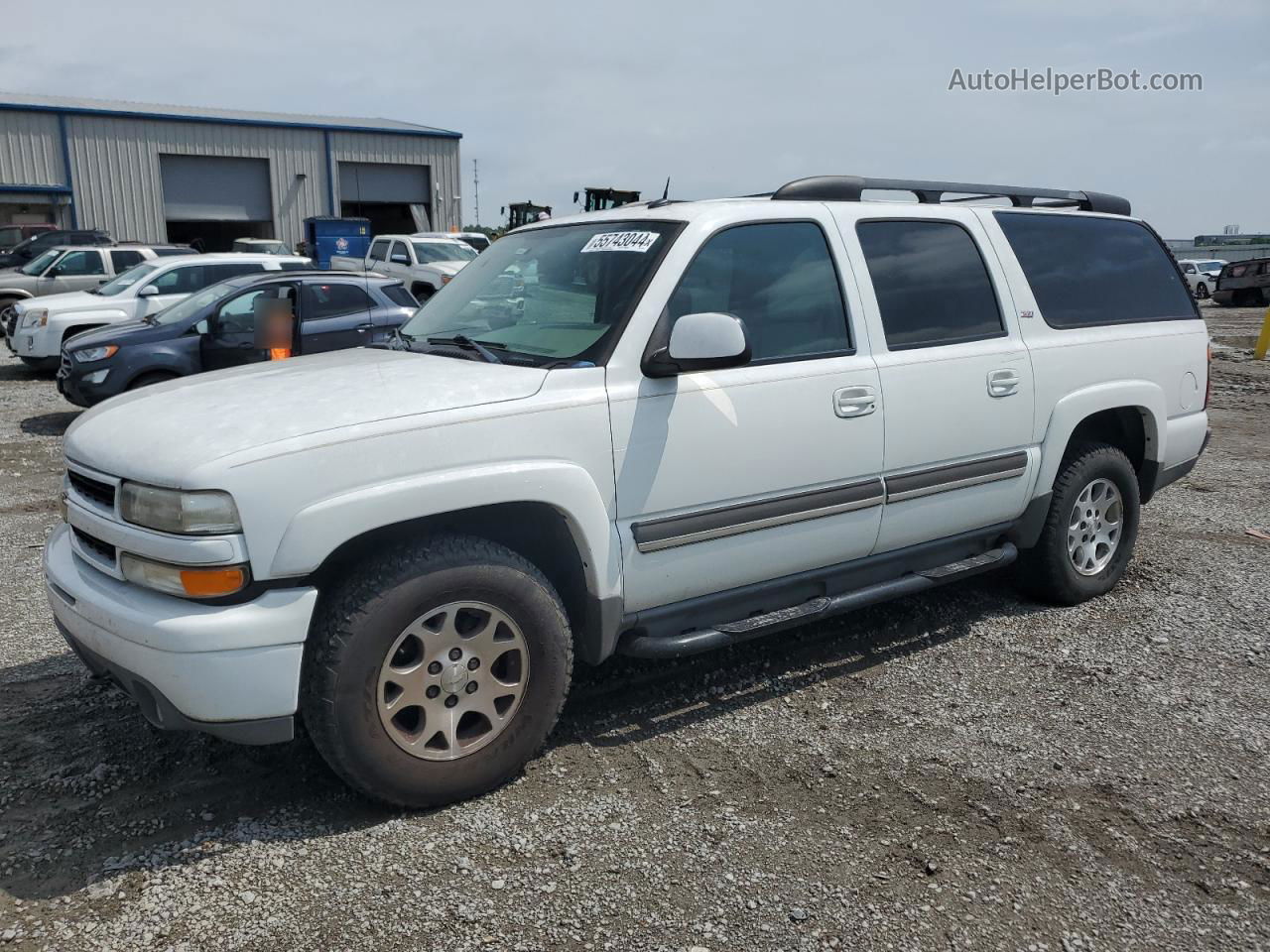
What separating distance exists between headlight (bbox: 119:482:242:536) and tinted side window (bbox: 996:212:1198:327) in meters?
3.60

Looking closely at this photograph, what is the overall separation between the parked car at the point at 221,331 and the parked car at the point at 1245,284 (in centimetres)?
2809

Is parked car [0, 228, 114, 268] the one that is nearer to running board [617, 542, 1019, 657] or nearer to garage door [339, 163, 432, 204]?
garage door [339, 163, 432, 204]

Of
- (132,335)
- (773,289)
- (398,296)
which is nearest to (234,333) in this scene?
(132,335)

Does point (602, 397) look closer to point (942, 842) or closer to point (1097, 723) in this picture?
point (942, 842)

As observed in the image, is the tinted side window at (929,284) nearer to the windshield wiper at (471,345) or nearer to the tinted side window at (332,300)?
the windshield wiper at (471,345)

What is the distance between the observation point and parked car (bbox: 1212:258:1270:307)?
29.4m

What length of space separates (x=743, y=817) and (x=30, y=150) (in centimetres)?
3739

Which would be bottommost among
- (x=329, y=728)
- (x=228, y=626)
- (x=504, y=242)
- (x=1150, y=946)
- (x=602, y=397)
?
(x=1150, y=946)

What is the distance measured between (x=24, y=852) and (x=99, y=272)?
17.7 m

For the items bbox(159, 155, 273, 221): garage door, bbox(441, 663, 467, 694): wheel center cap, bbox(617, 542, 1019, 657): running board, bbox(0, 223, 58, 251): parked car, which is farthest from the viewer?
bbox(159, 155, 273, 221): garage door

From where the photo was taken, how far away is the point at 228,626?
2.74 m

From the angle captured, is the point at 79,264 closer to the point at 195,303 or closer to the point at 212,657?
the point at 195,303

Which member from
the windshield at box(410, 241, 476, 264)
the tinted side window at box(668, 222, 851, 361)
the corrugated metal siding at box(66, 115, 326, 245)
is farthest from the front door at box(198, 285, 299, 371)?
the corrugated metal siding at box(66, 115, 326, 245)

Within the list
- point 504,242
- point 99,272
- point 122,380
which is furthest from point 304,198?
point 504,242
